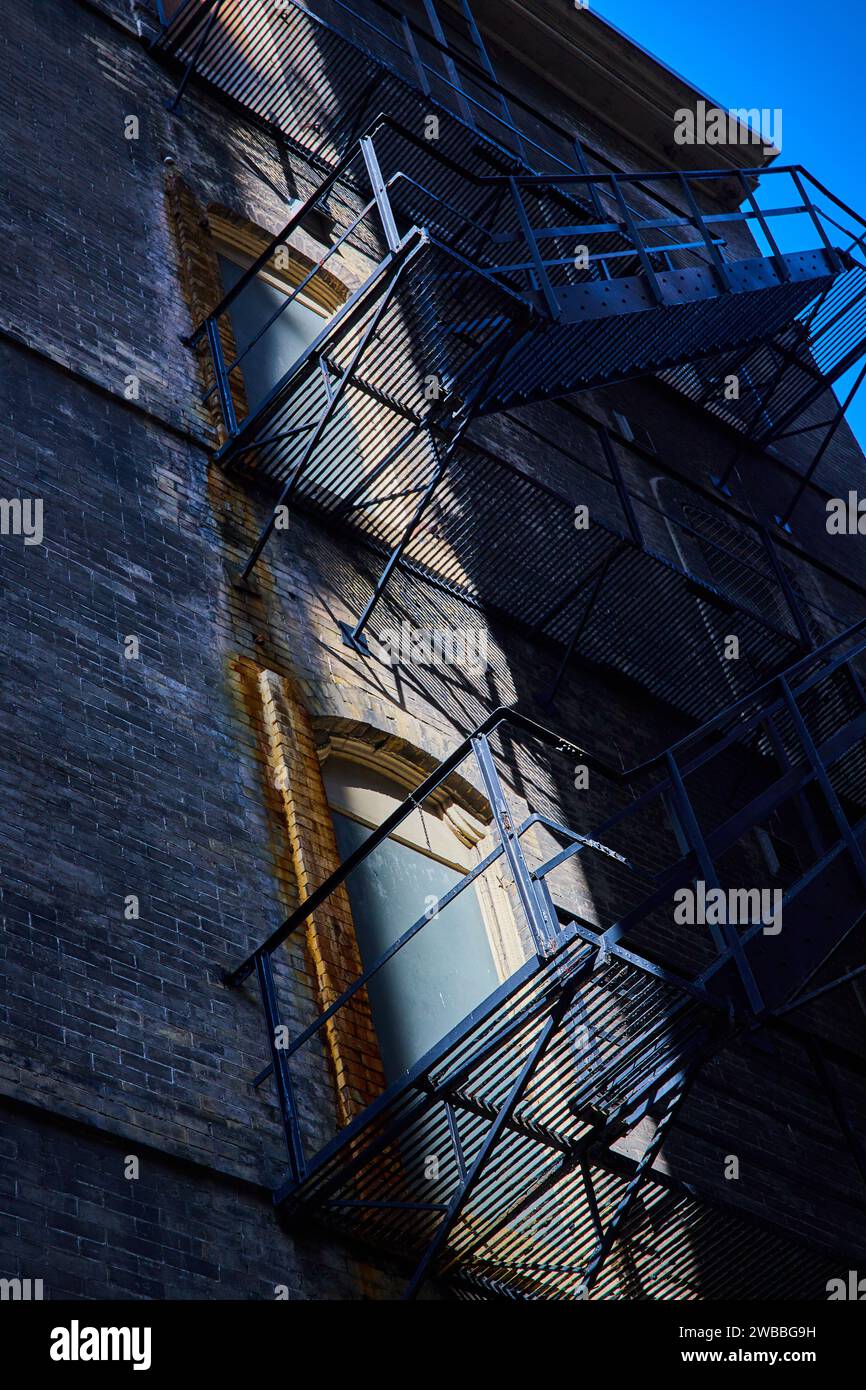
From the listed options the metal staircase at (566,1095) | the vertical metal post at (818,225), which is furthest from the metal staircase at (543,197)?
the metal staircase at (566,1095)

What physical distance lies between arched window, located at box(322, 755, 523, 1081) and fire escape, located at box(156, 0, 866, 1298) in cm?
21

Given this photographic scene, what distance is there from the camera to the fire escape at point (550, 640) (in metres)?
7.89

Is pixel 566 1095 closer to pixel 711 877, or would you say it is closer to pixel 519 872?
pixel 519 872

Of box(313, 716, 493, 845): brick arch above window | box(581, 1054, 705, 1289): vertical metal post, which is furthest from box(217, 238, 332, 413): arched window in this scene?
box(581, 1054, 705, 1289): vertical metal post

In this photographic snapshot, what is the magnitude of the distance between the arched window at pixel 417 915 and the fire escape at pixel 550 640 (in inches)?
8.3

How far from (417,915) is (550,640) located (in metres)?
3.47

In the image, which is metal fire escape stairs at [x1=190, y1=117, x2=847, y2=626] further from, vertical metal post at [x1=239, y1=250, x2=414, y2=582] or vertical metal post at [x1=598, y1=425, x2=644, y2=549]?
vertical metal post at [x1=598, y1=425, x2=644, y2=549]

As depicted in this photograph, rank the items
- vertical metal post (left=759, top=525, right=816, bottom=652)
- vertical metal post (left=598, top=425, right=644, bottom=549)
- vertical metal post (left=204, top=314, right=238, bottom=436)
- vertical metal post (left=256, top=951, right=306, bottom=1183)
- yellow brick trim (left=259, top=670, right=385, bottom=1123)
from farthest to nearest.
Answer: vertical metal post (left=759, top=525, right=816, bottom=652)
vertical metal post (left=598, top=425, right=644, bottom=549)
vertical metal post (left=204, top=314, right=238, bottom=436)
yellow brick trim (left=259, top=670, right=385, bottom=1123)
vertical metal post (left=256, top=951, right=306, bottom=1183)

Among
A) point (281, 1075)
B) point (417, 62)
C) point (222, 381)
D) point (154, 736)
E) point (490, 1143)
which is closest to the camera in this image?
point (490, 1143)

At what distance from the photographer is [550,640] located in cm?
1282

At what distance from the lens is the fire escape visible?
7895mm

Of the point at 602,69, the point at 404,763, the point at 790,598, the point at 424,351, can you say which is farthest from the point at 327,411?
the point at 602,69

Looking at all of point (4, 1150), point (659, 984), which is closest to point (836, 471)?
point (659, 984)
